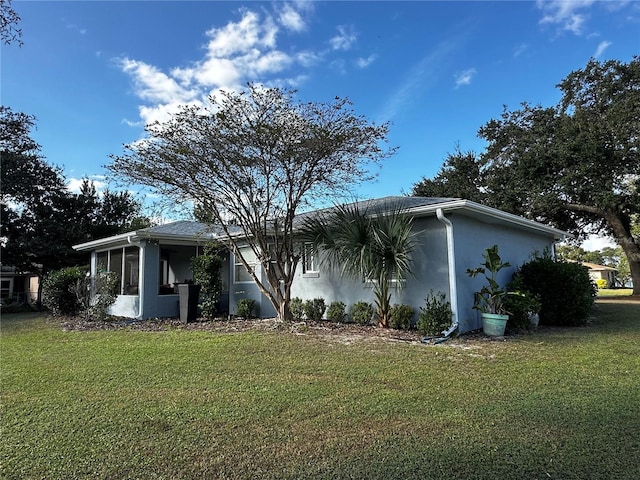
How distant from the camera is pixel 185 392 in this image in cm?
438

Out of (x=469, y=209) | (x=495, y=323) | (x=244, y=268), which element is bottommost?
(x=495, y=323)

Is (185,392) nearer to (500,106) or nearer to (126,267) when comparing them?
(126,267)

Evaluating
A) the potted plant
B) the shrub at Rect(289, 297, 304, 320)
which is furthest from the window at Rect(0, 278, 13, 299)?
the potted plant

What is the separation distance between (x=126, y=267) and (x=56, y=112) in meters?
5.29

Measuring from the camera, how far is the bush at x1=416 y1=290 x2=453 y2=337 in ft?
25.6

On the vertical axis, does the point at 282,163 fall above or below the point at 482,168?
below

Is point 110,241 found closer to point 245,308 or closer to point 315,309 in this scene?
point 245,308

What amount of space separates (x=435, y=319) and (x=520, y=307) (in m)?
1.99

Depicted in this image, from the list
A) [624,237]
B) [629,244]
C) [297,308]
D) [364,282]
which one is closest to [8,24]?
[364,282]

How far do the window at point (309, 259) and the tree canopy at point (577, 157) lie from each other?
1300 centimetres

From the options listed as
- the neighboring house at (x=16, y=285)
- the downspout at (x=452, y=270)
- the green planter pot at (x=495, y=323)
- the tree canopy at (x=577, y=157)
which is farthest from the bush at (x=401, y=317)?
the neighboring house at (x=16, y=285)

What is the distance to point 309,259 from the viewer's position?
10.8 metres

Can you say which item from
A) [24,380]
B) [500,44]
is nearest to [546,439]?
[24,380]

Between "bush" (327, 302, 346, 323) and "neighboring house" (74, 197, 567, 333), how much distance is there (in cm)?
23
